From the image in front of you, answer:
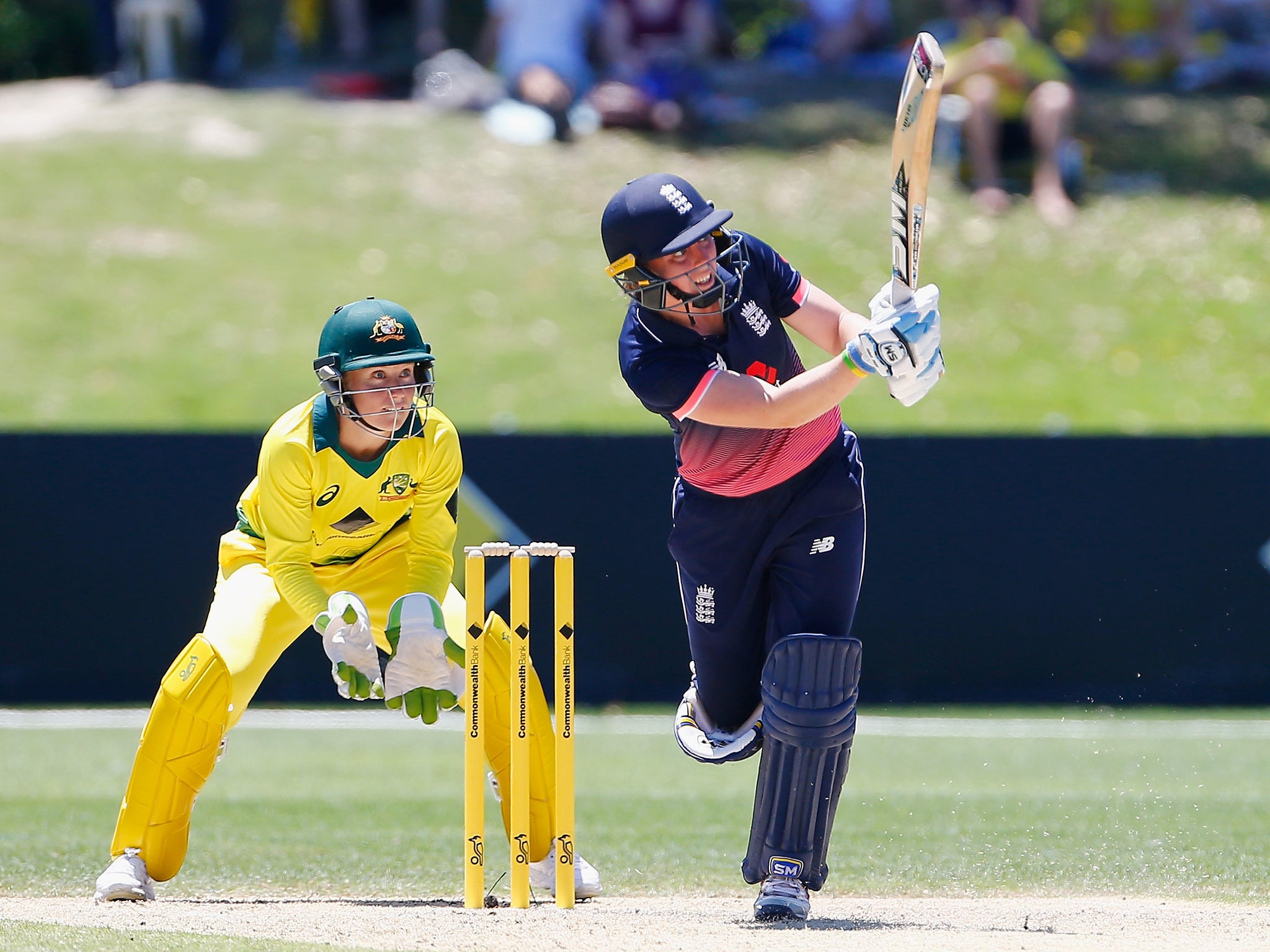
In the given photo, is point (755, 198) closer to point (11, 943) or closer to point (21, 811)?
point (21, 811)

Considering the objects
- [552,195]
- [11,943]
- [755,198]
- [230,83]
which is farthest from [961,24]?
[11,943]

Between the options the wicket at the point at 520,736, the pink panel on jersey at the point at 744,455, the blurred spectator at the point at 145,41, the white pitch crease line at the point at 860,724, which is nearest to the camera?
the wicket at the point at 520,736

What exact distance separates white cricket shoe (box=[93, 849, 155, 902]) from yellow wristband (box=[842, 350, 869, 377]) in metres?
2.37

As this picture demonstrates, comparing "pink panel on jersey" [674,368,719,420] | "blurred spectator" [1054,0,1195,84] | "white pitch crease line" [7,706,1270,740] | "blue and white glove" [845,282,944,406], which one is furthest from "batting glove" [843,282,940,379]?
"blurred spectator" [1054,0,1195,84]

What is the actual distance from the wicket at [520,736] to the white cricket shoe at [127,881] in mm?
908

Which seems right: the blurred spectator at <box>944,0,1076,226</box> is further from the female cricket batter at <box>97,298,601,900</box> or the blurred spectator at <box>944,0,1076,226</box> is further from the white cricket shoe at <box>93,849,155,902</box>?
the white cricket shoe at <box>93,849,155,902</box>

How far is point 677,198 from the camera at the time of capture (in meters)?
3.96

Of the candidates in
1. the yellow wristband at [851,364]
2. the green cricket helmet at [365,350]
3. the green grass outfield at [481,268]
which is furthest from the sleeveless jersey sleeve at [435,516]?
the green grass outfield at [481,268]

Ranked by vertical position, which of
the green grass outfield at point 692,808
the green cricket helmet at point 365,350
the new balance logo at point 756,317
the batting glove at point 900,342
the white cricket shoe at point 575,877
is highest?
the batting glove at point 900,342

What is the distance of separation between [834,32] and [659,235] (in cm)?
1243

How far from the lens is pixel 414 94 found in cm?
1533

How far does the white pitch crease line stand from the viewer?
315 inches

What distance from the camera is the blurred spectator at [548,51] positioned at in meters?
13.9

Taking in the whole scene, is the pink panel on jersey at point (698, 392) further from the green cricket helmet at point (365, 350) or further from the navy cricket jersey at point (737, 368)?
the green cricket helmet at point (365, 350)
